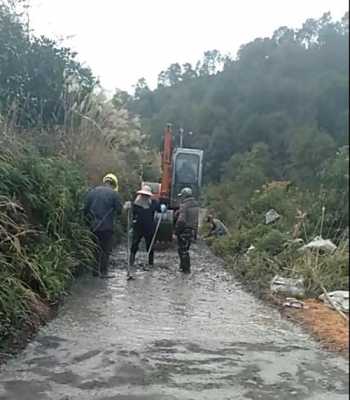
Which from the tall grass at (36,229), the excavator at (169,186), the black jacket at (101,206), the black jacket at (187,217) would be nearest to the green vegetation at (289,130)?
the tall grass at (36,229)

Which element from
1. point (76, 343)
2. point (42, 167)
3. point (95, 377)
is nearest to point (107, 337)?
point (76, 343)

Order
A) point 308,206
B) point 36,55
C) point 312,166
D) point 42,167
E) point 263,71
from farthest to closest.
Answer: point 36,55 → point 42,167 → point 308,206 → point 312,166 → point 263,71

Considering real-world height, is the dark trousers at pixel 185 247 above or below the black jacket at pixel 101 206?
below

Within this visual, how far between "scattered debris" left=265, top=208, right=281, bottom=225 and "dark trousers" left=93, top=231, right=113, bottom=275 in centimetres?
469

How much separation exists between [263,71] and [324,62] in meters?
0.35

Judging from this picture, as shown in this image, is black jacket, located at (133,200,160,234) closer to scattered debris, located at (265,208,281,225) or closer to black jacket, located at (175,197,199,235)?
black jacket, located at (175,197,199,235)

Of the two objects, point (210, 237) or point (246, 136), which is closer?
point (246, 136)

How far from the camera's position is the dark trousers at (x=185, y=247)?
8.73 metres

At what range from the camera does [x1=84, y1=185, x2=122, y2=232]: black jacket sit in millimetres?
7824

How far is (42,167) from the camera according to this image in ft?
23.2

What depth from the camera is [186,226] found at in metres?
8.77

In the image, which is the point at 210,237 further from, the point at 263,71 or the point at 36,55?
the point at 263,71

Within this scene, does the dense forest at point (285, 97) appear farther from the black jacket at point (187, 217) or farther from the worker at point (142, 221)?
the worker at point (142, 221)

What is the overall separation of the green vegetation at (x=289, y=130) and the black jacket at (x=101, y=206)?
464 cm
